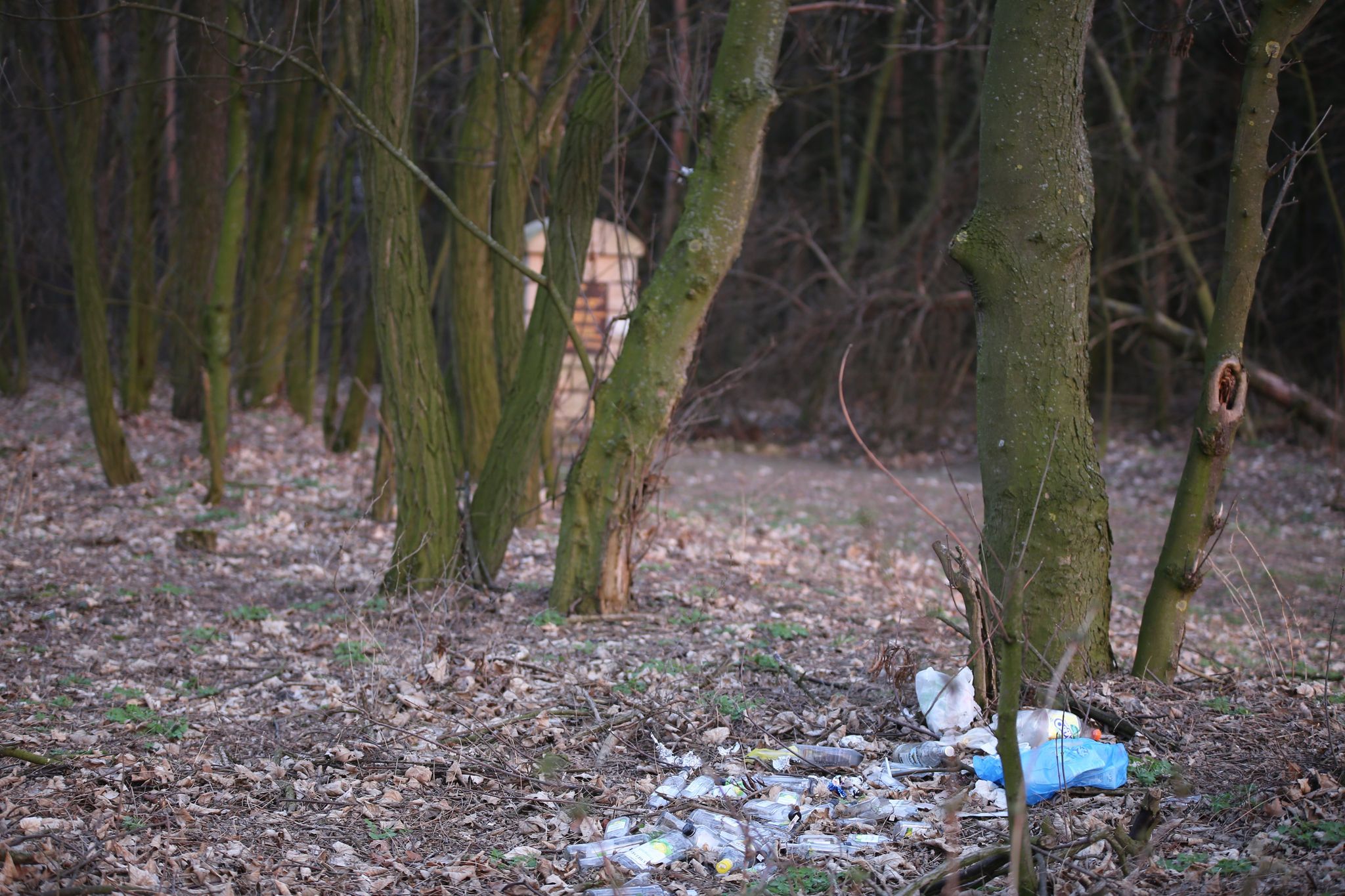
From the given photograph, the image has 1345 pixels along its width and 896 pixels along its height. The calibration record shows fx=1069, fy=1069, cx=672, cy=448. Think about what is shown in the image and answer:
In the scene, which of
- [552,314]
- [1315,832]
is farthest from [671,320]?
[1315,832]

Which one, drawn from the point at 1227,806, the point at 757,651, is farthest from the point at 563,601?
the point at 1227,806

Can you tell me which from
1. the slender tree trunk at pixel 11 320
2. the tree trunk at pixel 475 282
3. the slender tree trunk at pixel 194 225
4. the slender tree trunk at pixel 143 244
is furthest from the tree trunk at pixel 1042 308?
the slender tree trunk at pixel 11 320

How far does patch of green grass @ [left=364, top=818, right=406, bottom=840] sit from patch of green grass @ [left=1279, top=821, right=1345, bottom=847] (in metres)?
2.40

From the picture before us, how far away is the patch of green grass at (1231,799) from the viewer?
116 inches

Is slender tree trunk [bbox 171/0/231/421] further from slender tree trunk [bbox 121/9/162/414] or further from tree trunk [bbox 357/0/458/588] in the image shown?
tree trunk [bbox 357/0/458/588]

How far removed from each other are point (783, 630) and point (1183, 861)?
2.51 m

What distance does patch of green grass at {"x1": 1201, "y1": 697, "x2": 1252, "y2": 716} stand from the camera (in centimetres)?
369

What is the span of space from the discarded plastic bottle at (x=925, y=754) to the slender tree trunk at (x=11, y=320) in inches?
406

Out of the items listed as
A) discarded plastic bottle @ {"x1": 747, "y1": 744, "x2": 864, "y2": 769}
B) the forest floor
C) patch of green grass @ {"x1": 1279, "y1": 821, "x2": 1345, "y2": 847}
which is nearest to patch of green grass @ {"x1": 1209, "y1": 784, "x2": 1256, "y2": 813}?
the forest floor

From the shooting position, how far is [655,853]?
9.62 feet

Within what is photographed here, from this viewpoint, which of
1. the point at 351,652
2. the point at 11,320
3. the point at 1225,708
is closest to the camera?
the point at 1225,708

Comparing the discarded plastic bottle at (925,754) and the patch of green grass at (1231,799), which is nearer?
the patch of green grass at (1231,799)

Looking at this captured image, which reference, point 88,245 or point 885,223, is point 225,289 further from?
point 885,223

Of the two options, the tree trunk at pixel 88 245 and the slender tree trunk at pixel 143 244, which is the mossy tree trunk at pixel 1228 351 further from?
the slender tree trunk at pixel 143 244
